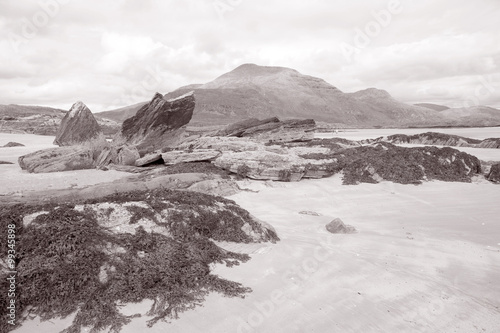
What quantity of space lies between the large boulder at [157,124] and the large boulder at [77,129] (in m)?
2.09

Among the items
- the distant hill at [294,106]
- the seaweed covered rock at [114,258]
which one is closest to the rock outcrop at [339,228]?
the seaweed covered rock at [114,258]

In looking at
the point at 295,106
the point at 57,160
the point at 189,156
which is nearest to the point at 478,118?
the point at 295,106

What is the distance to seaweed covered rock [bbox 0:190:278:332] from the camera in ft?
13.2

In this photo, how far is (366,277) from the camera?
5.33 meters


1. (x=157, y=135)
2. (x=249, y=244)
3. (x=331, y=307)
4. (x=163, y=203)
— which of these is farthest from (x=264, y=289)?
(x=157, y=135)

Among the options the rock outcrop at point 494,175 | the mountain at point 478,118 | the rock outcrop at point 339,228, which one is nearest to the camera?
the rock outcrop at point 339,228

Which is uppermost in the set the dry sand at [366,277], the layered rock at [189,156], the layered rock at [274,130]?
the layered rock at [274,130]

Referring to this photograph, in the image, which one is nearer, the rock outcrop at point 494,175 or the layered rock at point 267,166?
the layered rock at point 267,166

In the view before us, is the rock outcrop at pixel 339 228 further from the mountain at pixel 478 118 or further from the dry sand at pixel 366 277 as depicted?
the mountain at pixel 478 118

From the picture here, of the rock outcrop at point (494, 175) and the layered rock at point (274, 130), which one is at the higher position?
the layered rock at point (274, 130)

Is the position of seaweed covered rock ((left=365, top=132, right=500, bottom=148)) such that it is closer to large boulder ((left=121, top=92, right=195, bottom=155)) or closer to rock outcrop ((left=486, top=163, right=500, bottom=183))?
rock outcrop ((left=486, top=163, right=500, bottom=183))

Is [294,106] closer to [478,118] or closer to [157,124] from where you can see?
[478,118]

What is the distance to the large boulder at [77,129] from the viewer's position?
22000 millimetres

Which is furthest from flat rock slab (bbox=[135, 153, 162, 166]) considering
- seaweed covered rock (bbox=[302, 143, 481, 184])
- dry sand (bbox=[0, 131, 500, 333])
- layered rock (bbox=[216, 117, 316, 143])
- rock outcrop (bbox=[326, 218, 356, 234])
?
rock outcrop (bbox=[326, 218, 356, 234])
